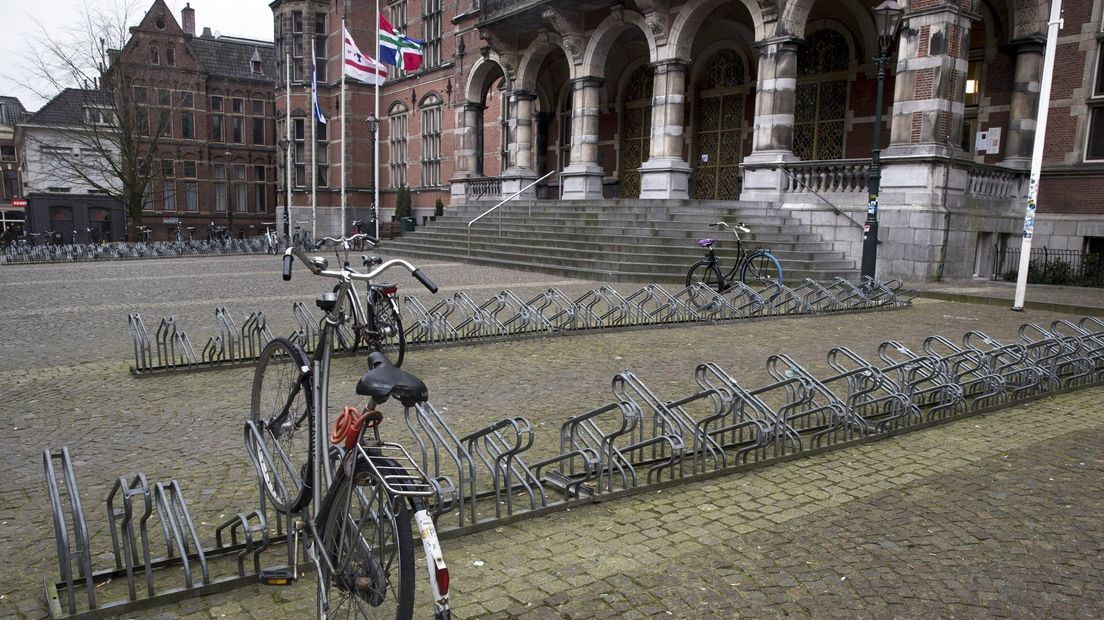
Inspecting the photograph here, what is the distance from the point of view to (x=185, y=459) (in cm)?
479

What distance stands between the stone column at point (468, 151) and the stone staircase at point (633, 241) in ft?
20.2

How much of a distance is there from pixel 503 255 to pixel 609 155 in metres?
9.17

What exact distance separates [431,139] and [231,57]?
2104 centimetres

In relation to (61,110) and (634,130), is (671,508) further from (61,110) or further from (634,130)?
(61,110)

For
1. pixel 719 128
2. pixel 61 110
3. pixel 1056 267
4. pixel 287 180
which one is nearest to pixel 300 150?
pixel 287 180

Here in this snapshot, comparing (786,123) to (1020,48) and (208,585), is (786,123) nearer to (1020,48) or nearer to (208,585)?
(1020,48)

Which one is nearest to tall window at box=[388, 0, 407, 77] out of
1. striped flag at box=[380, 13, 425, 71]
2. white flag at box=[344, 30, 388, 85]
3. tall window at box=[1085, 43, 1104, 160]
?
white flag at box=[344, 30, 388, 85]

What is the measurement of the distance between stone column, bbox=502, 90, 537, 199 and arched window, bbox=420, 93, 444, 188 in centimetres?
842

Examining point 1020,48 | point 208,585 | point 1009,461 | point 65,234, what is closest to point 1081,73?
point 1020,48

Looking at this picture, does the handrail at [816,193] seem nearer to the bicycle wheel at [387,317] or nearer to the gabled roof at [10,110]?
the bicycle wheel at [387,317]

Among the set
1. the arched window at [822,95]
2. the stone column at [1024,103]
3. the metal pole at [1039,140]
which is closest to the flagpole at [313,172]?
the arched window at [822,95]

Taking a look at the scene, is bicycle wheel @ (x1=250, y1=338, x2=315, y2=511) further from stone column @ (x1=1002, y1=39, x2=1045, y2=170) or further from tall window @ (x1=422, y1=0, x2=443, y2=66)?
tall window @ (x1=422, y1=0, x2=443, y2=66)

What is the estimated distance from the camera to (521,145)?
25.7 metres

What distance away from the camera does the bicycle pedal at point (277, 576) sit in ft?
9.64
